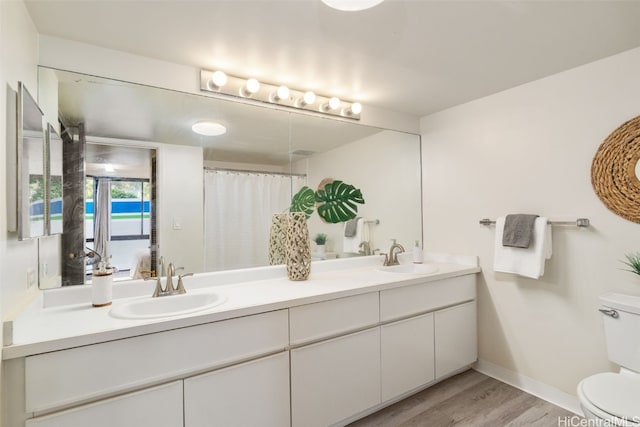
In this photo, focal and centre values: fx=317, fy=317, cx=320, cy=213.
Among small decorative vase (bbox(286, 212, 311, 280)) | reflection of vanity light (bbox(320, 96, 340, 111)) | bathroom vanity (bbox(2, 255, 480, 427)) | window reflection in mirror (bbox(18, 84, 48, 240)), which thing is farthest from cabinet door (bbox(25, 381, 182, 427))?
reflection of vanity light (bbox(320, 96, 340, 111))

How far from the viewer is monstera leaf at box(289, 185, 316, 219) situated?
2453 millimetres

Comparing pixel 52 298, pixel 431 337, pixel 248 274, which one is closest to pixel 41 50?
pixel 52 298

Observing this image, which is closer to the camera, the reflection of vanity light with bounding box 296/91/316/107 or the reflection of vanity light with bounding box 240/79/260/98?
the reflection of vanity light with bounding box 240/79/260/98

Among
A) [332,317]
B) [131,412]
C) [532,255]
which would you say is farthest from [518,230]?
[131,412]

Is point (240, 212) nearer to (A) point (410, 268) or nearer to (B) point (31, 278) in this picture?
(B) point (31, 278)

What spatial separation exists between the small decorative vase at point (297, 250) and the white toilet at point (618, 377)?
157cm

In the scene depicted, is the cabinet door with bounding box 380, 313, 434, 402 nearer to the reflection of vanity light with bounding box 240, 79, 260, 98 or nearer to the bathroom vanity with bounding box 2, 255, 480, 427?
the bathroom vanity with bounding box 2, 255, 480, 427

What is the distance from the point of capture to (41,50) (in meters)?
1.62

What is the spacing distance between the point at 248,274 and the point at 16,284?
1159 mm

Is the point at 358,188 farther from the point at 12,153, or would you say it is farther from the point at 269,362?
the point at 12,153

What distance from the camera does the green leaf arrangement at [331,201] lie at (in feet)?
8.19

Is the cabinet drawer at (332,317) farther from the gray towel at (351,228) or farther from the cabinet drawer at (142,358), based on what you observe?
the gray towel at (351,228)

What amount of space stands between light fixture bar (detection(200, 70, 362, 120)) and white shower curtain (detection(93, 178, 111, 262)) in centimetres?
83

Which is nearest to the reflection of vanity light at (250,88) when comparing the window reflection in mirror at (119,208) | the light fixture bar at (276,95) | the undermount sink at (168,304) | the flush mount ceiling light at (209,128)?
the light fixture bar at (276,95)
